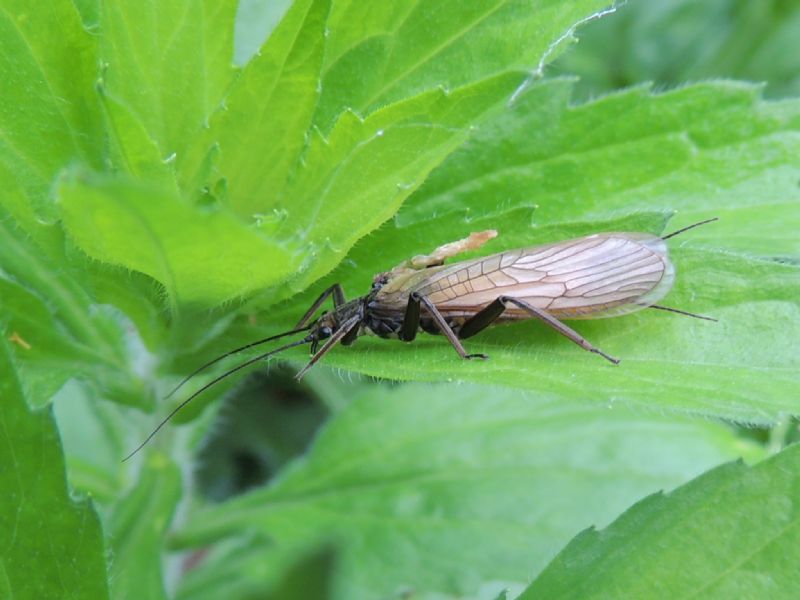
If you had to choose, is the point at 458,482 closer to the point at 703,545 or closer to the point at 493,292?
the point at 493,292

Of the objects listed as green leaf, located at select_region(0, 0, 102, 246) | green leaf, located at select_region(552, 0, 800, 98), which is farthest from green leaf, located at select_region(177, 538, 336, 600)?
green leaf, located at select_region(552, 0, 800, 98)

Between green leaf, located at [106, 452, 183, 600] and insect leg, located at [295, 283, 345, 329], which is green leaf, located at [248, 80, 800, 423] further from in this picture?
green leaf, located at [106, 452, 183, 600]

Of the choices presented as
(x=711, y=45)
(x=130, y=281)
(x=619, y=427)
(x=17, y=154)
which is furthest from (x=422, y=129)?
(x=711, y=45)

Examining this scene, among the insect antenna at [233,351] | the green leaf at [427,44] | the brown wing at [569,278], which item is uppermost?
the green leaf at [427,44]

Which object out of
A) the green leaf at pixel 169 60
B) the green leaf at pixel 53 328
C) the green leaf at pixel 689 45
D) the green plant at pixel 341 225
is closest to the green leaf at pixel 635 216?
the green plant at pixel 341 225

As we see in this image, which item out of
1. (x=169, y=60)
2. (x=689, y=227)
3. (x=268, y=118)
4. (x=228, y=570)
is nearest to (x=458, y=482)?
(x=228, y=570)

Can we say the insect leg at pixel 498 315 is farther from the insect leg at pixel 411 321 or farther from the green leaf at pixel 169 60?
the green leaf at pixel 169 60

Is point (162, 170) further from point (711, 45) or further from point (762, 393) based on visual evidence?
point (711, 45)
